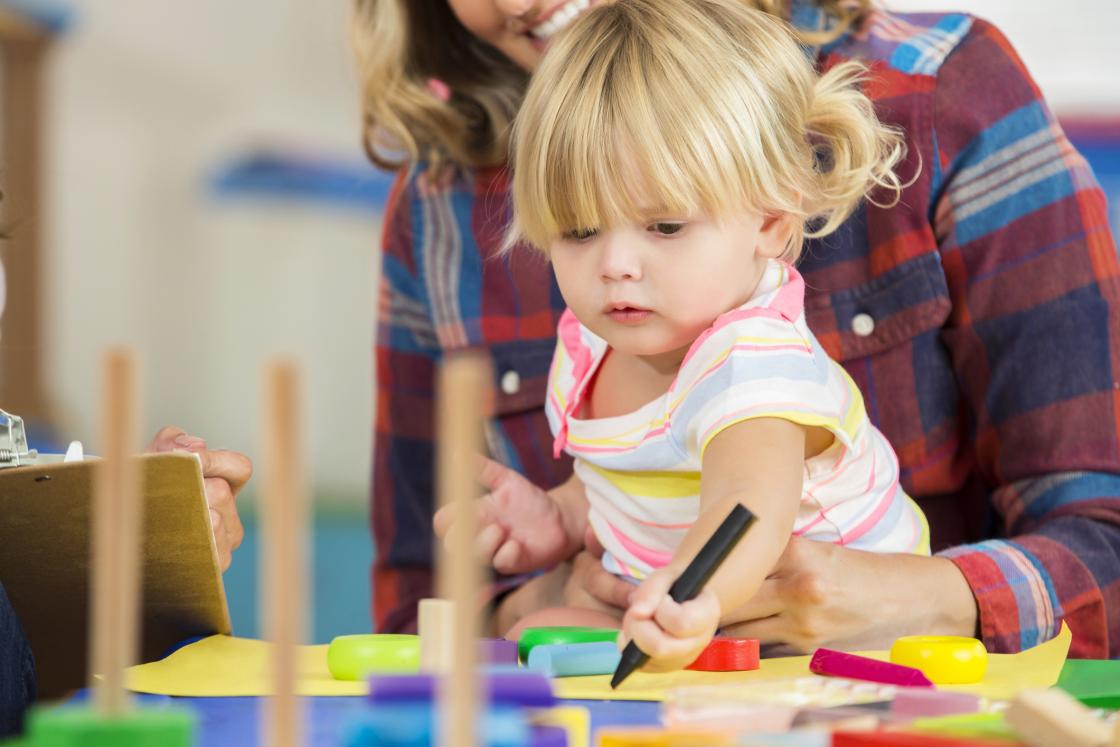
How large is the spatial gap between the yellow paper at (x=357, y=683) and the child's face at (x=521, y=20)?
0.52 meters

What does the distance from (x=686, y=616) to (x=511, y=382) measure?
27.3 inches

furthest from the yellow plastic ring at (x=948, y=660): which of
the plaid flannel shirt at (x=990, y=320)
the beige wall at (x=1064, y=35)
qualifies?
the beige wall at (x=1064, y=35)

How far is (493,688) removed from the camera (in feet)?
1.46

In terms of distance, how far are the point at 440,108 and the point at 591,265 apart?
44cm

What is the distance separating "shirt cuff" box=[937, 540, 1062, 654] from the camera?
910 mm

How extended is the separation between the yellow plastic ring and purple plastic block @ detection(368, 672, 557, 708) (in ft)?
0.98

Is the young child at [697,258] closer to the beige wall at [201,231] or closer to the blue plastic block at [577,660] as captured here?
the blue plastic block at [577,660]

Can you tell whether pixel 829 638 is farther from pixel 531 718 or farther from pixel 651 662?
pixel 531 718

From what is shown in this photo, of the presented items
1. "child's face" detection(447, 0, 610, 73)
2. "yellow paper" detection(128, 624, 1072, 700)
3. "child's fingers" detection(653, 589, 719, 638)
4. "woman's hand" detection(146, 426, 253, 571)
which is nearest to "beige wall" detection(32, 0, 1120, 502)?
"child's face" detection(447, 0, 610, 73)

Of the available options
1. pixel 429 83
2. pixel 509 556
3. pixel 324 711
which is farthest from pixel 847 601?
pixel 429 83

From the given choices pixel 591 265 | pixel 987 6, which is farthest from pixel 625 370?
pixel 987 6

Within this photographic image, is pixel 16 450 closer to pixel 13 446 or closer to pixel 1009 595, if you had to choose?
pixel 13 446

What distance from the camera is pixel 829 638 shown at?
0.84 metres

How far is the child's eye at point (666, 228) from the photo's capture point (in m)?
0.84
